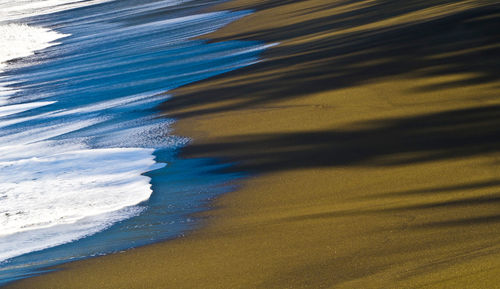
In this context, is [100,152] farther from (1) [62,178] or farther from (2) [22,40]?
(2) [22,40]

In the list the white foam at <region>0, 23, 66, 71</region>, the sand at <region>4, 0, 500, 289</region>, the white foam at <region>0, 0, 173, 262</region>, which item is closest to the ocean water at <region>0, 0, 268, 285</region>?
the white foam at <region>0, 0, 173, 262</region>

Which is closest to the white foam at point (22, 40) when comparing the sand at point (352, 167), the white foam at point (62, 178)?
the white foam at point (62, 178)

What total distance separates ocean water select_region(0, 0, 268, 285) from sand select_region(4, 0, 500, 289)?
497mm

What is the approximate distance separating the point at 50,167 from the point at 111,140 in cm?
149

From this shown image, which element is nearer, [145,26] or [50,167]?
[50,167]

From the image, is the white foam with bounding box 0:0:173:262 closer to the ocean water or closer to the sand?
the ocean water

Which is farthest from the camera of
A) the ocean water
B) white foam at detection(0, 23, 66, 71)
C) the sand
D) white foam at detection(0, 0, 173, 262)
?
white foam at detection(0, 23, 66, 71)

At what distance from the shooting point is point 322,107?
12008 mm

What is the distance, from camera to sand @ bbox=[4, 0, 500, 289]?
242 inches

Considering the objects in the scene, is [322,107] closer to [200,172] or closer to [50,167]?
[200,172]

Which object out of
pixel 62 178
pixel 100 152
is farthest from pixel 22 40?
pixel 62 178

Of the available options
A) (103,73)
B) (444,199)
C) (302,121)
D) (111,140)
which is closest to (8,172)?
(111,140)

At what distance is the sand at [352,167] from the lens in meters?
6.15

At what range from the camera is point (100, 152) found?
12.2 meters
